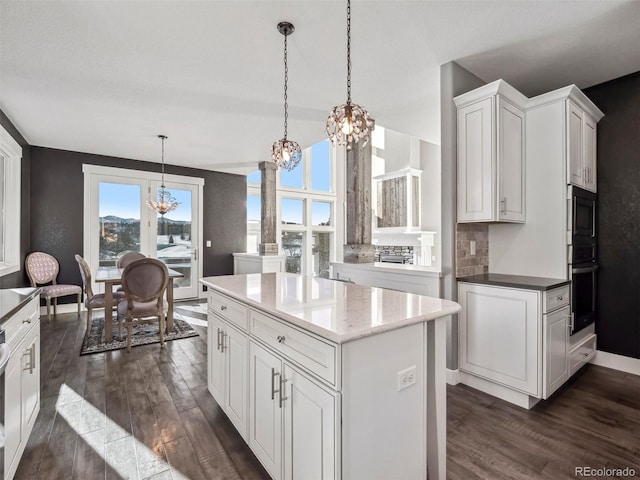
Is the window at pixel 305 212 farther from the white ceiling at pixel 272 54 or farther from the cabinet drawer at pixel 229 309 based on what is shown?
the cabinet drawer at pixel 229 309

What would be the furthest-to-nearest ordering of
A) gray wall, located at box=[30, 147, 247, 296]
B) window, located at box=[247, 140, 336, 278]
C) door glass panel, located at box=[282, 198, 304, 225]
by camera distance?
1. door glass panel, located at box=[282, 198, 304, 225]
2. window, located at box=[247, 140, 336, 278]
3. gray wall, located at box=[30, 147, 247, 296]

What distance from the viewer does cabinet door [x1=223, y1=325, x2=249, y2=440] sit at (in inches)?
70.7

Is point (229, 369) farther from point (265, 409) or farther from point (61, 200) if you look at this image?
point (61, 200)

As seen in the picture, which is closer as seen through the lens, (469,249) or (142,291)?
(469,249)

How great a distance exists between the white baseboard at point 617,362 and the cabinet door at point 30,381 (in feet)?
14.5

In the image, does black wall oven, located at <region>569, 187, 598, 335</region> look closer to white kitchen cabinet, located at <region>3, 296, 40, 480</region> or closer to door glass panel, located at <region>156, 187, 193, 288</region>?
white kitchen cabinet, located at <region>3, 296, 40, 480</region>

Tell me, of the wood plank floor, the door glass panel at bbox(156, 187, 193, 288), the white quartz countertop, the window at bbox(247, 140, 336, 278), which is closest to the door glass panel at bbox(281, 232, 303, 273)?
the window at bbox(247, 140, 336, 278)

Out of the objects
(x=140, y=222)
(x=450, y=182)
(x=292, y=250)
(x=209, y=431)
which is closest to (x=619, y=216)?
(x=450, y=182)

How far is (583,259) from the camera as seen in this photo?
280 centimetres

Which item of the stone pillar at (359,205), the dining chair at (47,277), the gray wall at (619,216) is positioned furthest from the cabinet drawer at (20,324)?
the gray wall at (619,216)

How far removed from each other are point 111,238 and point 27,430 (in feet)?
14.7

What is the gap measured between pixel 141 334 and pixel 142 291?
92cm

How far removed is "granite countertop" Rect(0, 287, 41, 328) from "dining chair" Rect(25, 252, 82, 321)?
3.35 metres

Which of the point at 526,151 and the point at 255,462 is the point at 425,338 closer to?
the point at 255,462
